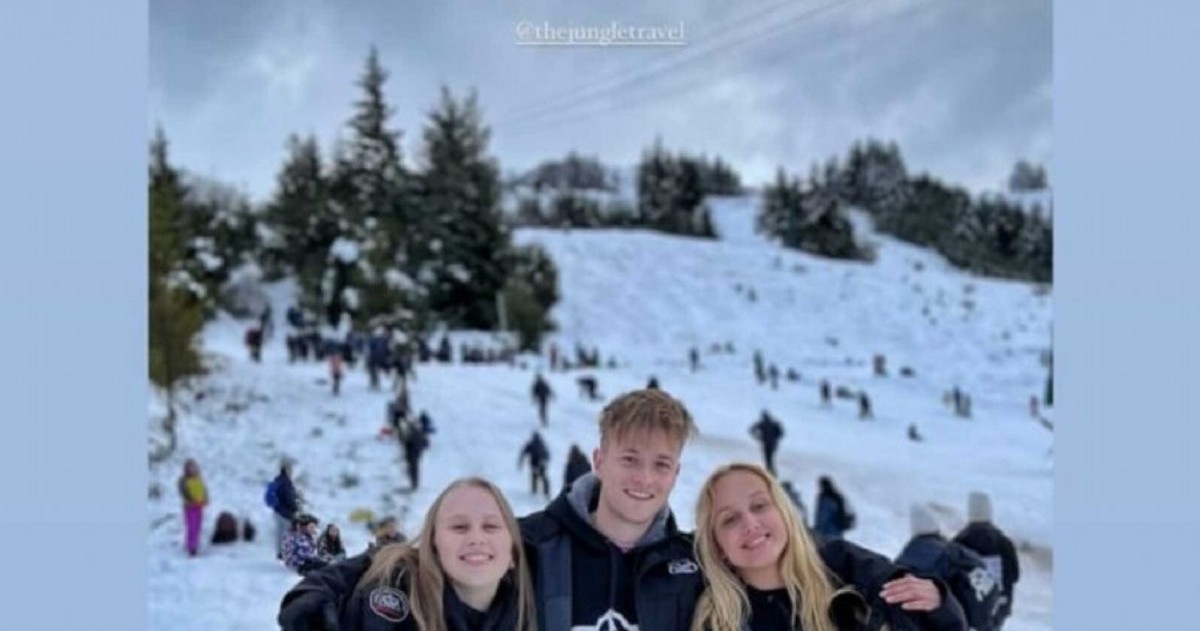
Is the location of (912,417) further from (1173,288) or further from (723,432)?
(1173,288)

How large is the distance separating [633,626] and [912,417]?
3307 millimetres

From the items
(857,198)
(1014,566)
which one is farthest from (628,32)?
(1014,566)

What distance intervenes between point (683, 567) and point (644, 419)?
34 centimetres

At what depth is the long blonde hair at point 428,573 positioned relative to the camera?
3012mm

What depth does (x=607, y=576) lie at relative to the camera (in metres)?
3.21

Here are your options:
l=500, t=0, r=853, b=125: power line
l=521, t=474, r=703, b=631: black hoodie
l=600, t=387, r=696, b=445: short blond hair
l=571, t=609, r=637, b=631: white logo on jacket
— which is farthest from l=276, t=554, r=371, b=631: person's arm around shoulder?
l=500, t=0, r=853, b=125: power line

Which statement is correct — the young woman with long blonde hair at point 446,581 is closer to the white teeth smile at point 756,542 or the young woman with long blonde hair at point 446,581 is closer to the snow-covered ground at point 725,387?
the white teeth smile at point 756,542

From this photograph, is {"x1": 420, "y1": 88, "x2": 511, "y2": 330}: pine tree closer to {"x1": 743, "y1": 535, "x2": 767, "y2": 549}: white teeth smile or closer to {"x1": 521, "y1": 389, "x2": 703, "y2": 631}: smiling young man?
{"x1": 521, "y1": 389, "x2": 703, "y2": 631}: smiling young man

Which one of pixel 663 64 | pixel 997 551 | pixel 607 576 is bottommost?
pixel 997 551

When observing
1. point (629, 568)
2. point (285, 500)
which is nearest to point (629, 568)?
point (629, 568)

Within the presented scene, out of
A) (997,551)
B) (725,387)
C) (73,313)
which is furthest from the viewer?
(725,387)

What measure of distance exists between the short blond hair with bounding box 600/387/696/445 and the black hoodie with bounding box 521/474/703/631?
186mm

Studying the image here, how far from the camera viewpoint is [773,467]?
6148mm

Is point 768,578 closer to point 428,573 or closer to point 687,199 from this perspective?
point 428,573
